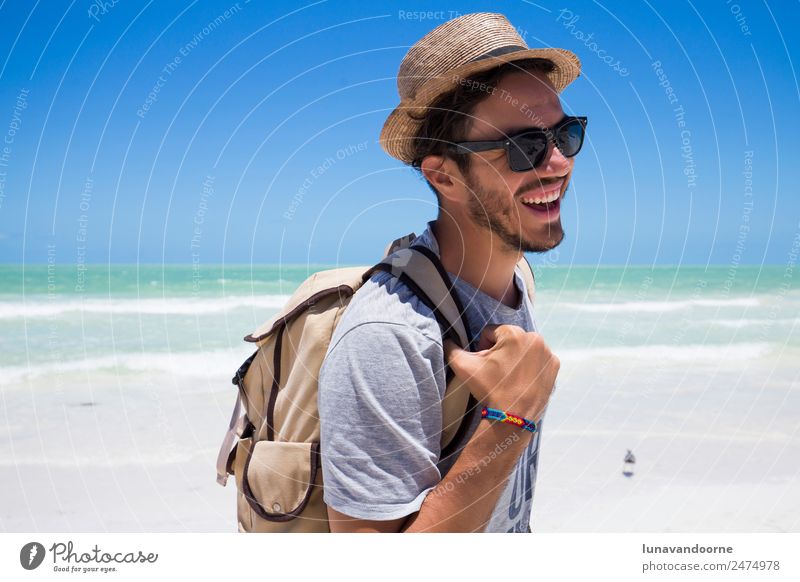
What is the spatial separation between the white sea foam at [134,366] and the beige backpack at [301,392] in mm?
10718

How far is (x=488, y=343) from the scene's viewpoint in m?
1.94

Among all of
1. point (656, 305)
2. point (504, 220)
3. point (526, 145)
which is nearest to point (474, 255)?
point (504, 220)

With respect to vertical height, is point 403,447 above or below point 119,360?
below

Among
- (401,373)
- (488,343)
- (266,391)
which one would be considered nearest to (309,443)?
(266,391)

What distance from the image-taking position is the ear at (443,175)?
2.15 meters

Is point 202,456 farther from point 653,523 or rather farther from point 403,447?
point 403,447

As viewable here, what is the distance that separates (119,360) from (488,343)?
46.3 feet

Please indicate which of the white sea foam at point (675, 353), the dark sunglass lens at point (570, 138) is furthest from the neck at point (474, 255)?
the white sea foam at point (675, 353)

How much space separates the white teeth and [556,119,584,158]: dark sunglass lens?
13 centimetres

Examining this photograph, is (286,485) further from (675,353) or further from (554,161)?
(675,353)

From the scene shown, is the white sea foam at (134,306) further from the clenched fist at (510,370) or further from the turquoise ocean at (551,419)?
the clenched fist at (510,370)

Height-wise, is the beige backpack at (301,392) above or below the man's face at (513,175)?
below

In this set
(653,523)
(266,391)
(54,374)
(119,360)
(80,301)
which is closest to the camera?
(266,391)

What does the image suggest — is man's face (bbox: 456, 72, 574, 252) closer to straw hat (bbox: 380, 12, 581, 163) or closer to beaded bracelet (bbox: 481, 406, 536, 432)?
straw hat (bbox: 380, 12, 581, 163)
